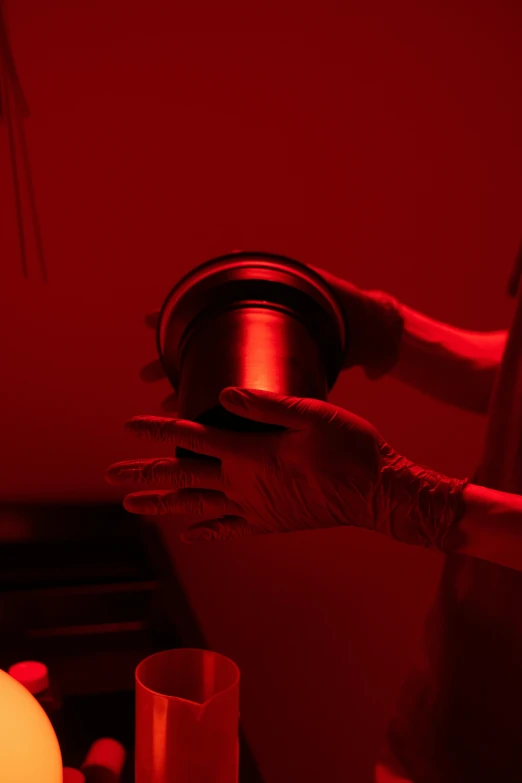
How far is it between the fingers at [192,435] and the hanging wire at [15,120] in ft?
1.70

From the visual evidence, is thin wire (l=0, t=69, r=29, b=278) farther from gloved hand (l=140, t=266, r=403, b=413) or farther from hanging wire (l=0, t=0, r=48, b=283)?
gloved hand (l=140, t=266, r=403, b=413)

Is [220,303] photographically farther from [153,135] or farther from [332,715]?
[332,715]

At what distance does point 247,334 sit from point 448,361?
1.52 ft

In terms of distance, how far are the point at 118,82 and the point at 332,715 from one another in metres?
1.06

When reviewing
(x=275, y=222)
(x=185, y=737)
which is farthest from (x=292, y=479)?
(x=275, y=222)

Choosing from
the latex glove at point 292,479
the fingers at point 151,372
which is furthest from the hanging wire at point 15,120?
the latex glove at point 292,479

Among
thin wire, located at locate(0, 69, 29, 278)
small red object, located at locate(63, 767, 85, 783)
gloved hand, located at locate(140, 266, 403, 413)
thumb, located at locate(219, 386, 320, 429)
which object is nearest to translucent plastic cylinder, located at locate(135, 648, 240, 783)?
small red object, located at locate(63, 767, 85, 783)

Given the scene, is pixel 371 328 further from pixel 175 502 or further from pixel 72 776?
pixel 72 776

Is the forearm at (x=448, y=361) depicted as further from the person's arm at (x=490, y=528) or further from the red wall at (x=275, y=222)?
the person's arm at (x=490, y=528)

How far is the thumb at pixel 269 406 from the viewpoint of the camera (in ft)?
1.57

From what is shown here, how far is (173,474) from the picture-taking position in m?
0.57

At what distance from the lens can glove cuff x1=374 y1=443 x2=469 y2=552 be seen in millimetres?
611

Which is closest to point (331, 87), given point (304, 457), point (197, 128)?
point (197, 128)

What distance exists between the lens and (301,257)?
1.05m
